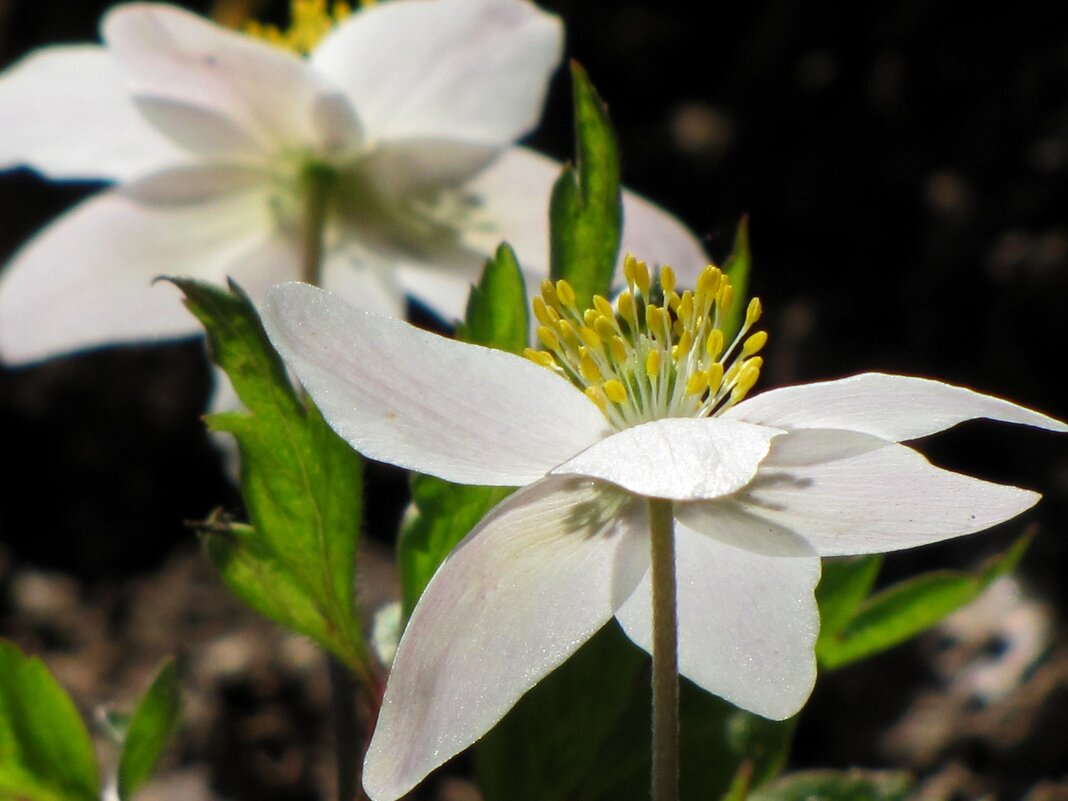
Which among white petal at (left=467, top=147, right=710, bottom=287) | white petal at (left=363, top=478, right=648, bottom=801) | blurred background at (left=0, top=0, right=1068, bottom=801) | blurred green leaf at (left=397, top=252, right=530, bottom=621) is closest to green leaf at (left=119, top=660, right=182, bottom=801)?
blurred green leaf at (left=397, top=252, right=530, bottom=621)

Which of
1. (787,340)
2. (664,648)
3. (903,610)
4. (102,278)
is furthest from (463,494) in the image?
(787,340)

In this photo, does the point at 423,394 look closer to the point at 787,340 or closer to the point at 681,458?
the point at 681,458

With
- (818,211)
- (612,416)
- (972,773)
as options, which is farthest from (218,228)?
(818,211)

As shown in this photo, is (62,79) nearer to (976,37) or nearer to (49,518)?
(49,518)

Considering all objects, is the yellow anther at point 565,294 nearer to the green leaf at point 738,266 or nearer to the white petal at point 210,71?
the green leaf at point 738,266

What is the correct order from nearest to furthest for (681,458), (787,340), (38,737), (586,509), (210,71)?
(681,458) < (586,509) < (38,737) < (210,71) < (787,340)
